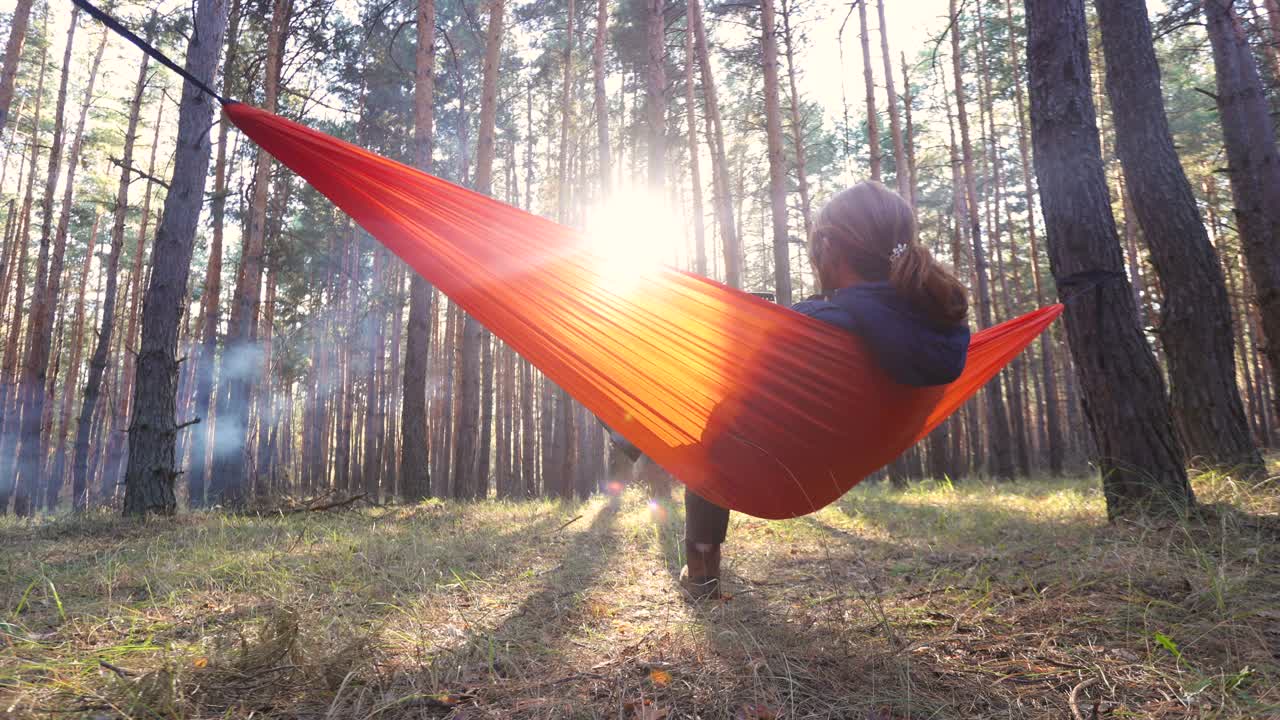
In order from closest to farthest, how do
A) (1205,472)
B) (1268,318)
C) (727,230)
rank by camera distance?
(1205,472)
(1268,318)
(727,230)

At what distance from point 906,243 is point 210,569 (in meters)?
2.38

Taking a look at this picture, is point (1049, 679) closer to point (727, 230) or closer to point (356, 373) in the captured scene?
point (727, 230)

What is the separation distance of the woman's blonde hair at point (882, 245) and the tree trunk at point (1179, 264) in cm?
238

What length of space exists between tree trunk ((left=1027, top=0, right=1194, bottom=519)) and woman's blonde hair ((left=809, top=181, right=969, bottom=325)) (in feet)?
4.58

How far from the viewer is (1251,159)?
154 inches

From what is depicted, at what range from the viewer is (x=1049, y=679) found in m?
1.12

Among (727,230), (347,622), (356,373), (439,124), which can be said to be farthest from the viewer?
(356,373)

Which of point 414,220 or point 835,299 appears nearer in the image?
point 835,299

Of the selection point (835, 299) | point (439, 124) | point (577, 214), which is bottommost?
point (835, 299)

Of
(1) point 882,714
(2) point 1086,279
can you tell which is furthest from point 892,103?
(1) point 882,714

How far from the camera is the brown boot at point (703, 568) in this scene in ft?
5.98

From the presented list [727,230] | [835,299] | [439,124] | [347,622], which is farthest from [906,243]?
[439,124]

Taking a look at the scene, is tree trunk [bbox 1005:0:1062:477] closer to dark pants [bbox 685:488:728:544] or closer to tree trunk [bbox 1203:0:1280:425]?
tree trunk [bbox 1203:0:1280:425]

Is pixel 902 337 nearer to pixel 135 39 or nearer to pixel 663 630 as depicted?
pixel 663 630
